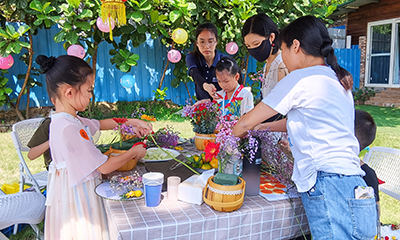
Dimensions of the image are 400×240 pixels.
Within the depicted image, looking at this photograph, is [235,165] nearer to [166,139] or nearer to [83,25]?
[166,139]

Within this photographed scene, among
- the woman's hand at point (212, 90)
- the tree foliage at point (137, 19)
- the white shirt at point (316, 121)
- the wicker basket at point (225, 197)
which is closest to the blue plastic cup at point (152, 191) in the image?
the wicker basket at point (225, 197)

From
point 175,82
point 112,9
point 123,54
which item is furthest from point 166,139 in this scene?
point 175,82

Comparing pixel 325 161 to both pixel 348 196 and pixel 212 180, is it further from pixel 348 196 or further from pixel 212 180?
pixel 212 180

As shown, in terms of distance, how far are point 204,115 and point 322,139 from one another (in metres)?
1.03

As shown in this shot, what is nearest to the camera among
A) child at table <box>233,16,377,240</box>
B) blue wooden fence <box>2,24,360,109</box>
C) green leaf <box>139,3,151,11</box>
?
child at table <box>233,16,377,240</box>

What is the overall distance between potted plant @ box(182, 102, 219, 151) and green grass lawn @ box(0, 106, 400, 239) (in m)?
0.59

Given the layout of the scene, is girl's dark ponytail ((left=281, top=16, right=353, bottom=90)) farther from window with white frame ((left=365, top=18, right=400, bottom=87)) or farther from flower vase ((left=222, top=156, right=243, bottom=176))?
window with white frame ((left=365, top=18, right=400, bottom=87))

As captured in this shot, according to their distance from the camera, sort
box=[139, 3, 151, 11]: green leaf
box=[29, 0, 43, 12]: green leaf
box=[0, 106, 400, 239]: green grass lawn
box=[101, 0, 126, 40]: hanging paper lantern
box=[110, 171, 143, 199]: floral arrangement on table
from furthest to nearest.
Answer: box=[139, 3, 151, 11]: green leaf → box=[29, 0, 43, 12]: green leaf → box=[101, 0, 126, 40]: hanging paper lantern → box=[0, 106, 400, 239]: green grass lawn → box=[110, 171, 143, 199]: floral arrangement on table

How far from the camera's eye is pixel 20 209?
6.26 ft

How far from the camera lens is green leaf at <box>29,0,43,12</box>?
504 cm

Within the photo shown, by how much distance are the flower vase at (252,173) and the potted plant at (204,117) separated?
2.25 ft

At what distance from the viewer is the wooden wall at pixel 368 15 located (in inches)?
384

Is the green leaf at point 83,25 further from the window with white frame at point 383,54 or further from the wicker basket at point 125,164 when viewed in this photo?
the window with white frame at point 383,54

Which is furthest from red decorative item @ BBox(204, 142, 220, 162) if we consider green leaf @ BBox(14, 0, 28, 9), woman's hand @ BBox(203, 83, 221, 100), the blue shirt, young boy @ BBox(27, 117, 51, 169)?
green leaf @ BBox(14, 0, 28, 9)
